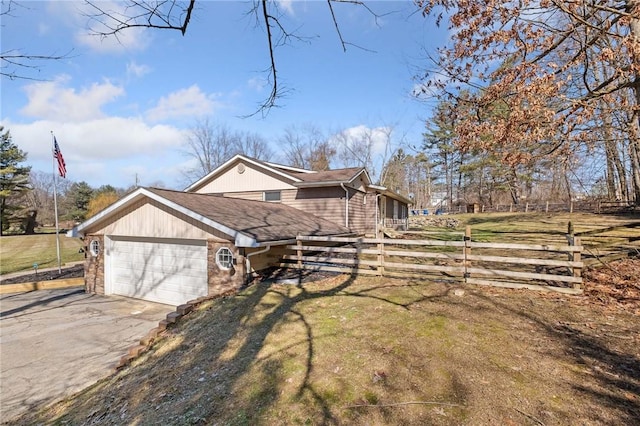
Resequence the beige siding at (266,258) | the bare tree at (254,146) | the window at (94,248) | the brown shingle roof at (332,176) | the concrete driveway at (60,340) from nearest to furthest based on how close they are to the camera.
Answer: the concrete driveway at (60,340), the beige siding at (266,258), the window at (94,248), the brown shingle roof at (332,176), the bare tree at (254,146)

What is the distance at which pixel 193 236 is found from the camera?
948 cm

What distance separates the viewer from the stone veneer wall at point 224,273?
869 cm

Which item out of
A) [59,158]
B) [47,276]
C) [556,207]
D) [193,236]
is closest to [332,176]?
[193,236]

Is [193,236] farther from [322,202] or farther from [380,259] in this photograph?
[322,202]

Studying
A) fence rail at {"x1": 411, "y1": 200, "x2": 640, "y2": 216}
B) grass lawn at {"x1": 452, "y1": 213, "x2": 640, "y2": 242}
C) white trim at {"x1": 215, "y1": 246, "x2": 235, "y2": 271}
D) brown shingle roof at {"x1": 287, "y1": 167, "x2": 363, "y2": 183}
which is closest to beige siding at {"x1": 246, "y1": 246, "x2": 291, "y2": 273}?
white trim at {"x1": 215, "y1": 246, "x2": 235, "y2": 271}

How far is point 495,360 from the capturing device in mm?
4055

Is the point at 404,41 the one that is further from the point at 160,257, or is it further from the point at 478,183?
the point at 478,183

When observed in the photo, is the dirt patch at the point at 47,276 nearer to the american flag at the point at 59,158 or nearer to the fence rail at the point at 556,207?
the american flag at the point at 59,158

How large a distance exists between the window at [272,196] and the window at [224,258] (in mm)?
7325

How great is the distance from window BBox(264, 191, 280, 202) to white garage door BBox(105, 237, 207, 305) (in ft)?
21.6

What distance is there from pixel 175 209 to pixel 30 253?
2130 cm

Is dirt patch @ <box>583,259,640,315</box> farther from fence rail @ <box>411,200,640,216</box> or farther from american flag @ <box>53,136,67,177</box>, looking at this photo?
american flag @ <box>53,136,67,177</box>

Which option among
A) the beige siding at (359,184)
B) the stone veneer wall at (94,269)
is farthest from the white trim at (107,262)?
the beige siding at (359,184)

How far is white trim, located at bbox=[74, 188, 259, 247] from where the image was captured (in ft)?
27.2
